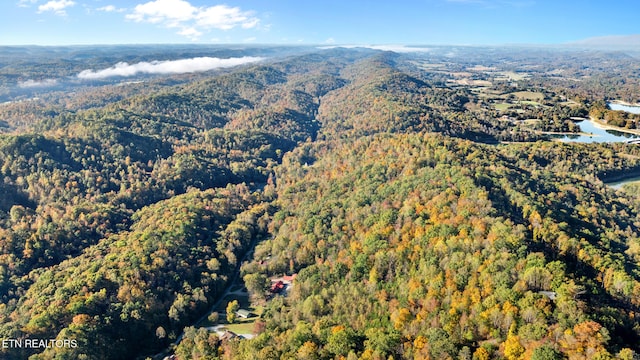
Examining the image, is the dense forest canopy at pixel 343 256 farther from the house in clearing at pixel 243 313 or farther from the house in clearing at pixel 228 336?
the house in clearing at pixel 228 336

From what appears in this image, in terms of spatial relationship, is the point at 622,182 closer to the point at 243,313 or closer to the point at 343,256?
the point at 343,256

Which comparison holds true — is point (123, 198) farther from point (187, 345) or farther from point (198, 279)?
point (187, 345)

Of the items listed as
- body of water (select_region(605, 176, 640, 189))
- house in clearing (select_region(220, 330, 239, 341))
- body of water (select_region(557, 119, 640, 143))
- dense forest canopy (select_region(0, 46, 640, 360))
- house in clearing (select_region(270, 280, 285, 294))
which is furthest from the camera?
body of water (select_region(557, 119, 640, 143))

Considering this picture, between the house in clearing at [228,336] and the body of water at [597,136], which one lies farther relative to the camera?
the body of water at [597,136]

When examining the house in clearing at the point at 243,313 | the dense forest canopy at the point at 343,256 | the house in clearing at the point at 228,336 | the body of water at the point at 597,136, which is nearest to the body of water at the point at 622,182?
the dense forest canopy at the point at 343,256

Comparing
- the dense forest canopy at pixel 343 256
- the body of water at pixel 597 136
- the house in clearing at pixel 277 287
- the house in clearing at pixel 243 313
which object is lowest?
the house in clearing at pixel 243 313

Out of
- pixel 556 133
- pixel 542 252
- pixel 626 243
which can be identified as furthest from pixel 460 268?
pixel 556 133

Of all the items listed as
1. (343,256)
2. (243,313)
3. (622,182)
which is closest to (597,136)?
(622,182)

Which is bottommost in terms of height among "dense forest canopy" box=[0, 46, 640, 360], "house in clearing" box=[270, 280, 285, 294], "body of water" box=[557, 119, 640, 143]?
"house in clearing" box=[270, 280, 285, 294]

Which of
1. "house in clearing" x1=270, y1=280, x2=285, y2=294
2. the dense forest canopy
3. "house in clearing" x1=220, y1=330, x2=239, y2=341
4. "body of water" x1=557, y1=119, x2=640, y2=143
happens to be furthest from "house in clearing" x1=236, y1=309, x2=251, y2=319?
"body of water" x1=557, y1=119, x2=640, y2=143

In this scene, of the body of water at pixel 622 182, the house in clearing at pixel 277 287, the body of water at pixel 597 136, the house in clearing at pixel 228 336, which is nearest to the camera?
the house in clearing at pixel 228 336

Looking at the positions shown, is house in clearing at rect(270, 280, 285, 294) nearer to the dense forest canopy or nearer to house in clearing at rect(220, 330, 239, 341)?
the dense forest canopy
